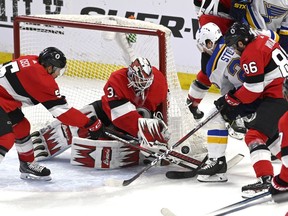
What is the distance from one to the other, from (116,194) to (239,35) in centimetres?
103

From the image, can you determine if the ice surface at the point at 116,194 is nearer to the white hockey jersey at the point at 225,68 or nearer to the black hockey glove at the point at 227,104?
the black hockey glove at the point at 227,104

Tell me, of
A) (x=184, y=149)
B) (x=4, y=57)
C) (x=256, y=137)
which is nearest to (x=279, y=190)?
(x=256, y=137)

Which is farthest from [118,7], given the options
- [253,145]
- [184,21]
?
[253,145]

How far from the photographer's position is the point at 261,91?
4590 mm

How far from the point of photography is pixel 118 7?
22.8 feet

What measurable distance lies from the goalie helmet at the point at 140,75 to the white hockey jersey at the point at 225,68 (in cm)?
34

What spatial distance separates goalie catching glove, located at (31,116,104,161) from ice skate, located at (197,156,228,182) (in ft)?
2.46

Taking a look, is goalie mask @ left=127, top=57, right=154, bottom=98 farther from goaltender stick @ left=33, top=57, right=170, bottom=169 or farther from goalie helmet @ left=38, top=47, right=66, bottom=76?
goalie helmet @ left=38, top=47, right=66, bottom=76

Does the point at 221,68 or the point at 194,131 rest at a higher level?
the point at 221,68

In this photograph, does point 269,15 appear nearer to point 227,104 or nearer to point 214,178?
point 227,104

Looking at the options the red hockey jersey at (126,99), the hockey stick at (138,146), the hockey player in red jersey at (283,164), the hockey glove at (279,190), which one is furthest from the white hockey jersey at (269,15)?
the hockey glove at (279,190)

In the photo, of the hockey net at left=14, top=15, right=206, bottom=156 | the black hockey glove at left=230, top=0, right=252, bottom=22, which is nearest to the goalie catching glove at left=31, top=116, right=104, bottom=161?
the hockey net at left=14, top=15, right=206, bottom=156

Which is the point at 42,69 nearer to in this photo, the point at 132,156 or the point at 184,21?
the point at 132,156

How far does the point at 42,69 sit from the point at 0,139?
1.35 feet
